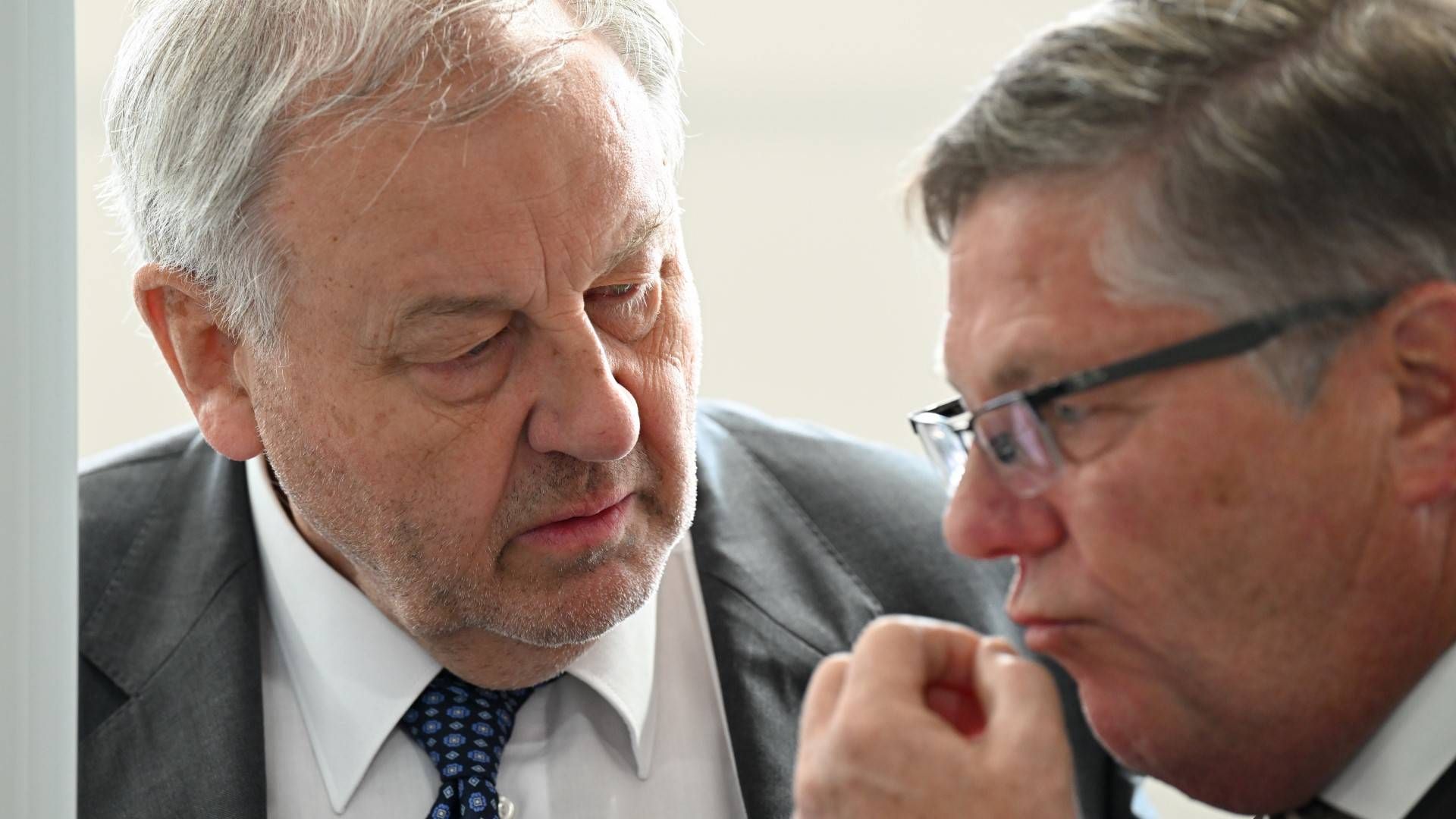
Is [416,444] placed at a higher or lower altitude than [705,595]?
higher

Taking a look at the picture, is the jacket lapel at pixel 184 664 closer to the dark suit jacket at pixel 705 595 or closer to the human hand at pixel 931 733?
the dark suit jacket at pixel 705 595

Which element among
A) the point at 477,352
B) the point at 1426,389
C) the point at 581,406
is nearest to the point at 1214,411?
the point at 1426,389

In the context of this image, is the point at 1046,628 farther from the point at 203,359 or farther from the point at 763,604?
the point at 203,359

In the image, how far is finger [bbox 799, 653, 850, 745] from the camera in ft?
3.96

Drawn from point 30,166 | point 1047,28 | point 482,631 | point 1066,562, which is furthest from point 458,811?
point 1047,28

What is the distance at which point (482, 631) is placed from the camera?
69.1 inches

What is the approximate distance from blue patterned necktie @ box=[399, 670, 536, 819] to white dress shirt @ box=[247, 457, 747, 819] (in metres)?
0.02

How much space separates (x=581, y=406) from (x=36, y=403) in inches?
26.3

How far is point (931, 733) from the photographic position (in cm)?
113

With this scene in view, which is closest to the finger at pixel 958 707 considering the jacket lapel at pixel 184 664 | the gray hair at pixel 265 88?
the gray hair at pixel 265 88

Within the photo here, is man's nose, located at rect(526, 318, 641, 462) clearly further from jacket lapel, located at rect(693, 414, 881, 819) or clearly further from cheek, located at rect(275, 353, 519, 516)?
jacket lapel, located at rect(693, 414, 881, 819)

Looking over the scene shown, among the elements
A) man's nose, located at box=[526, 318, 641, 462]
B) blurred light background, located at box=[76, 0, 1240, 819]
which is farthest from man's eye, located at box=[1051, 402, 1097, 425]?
blurred light background, located at box=[76, 0, 1240, 819]

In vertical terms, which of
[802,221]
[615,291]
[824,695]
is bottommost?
[802,221]

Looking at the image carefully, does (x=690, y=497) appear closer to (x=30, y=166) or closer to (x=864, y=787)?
(x=864, y=787)
